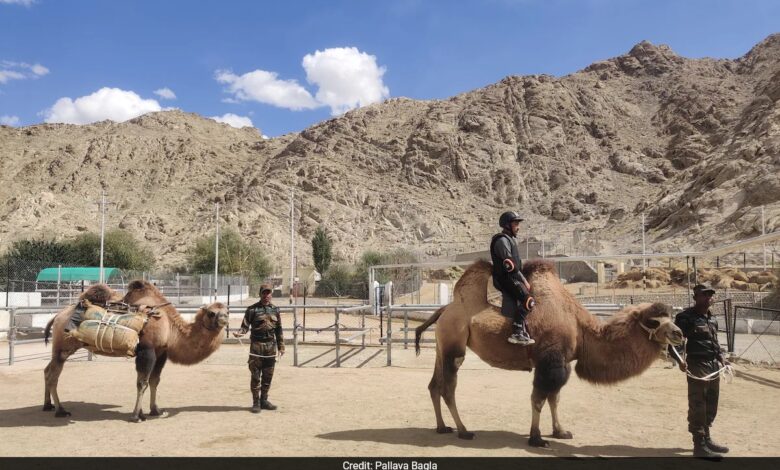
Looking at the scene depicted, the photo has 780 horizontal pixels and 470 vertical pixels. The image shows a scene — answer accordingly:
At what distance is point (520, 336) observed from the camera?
602 centimetres

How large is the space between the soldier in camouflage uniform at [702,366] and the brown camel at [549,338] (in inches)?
13.1

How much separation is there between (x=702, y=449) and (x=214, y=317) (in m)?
5.76

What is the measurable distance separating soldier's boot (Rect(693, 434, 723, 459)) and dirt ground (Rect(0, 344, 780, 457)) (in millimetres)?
218

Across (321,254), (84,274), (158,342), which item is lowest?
(158,342)

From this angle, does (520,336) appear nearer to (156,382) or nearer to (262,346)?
(262,346)

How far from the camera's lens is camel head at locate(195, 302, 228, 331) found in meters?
7.98

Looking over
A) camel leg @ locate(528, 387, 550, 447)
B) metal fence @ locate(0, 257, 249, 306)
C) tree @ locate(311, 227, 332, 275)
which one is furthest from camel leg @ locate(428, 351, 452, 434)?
tree @ locate(311, 227, 332, 275)

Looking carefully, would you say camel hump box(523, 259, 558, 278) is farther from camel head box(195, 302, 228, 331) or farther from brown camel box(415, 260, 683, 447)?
camel head box(195, 302, 228, 331)

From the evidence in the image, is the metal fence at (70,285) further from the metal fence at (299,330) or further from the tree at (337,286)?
the tree at (337,286)

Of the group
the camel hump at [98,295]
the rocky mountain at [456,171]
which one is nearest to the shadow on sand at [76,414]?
the camel hump at [98,295]

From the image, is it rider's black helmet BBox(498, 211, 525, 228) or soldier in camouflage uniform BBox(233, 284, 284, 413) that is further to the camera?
soldier in camouflage uniform BBox(233, 284, 284, 413)

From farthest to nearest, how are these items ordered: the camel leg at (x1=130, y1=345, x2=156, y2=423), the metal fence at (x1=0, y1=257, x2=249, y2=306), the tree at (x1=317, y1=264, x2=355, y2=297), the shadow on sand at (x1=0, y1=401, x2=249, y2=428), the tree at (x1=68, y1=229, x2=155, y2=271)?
the tree at (x1=68, y1=229, x2=155, y2=271) → the tree at (x1=317, y1=264, x2=355, y2=297) → the metal fence at (x1=0, y1=257, x2=249, y2=306) → the camel leg at (x1=130, y1=345, x2=156, y2=423) → the shadow on sand at (x1=0, y1=401, x2=249, y2=428)

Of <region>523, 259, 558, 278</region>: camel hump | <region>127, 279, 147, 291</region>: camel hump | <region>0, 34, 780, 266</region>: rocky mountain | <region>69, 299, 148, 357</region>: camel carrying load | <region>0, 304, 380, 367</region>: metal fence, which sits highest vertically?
<region>0, 34, 780, 266</region>: rocky mountain

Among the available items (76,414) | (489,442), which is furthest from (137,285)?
(489,442)
